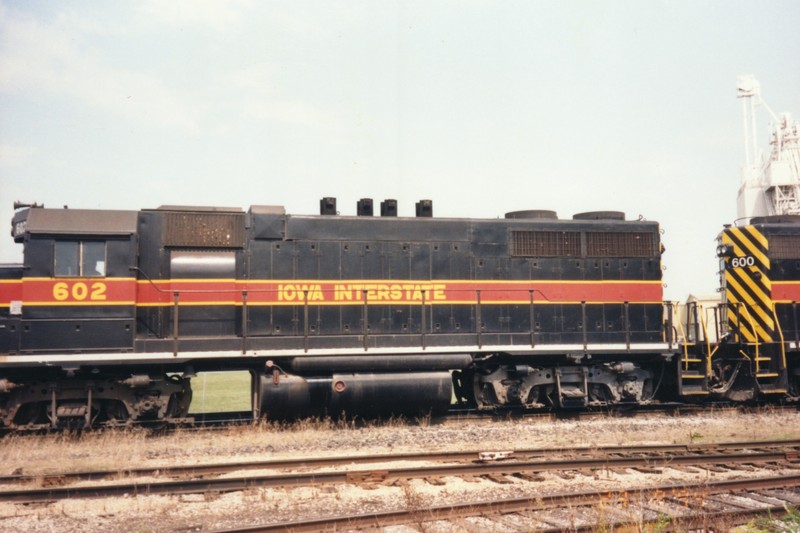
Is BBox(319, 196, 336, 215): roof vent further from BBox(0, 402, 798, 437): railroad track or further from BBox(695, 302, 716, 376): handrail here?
BBox(695, 302, 716, 376): handrail

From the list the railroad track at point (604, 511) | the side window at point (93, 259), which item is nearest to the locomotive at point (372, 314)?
the side window at point (93, 259)

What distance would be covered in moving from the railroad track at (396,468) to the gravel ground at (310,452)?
0.63 feet

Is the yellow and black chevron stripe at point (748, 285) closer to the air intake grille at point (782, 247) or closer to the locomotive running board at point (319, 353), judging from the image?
the air intake grille at point (782, 247)

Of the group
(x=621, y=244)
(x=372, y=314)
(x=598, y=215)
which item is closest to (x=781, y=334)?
(x=621, y=244)

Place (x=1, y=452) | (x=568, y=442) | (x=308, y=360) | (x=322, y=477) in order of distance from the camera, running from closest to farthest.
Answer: (x=322, y=477)
(x=1, y=452)
(x=568, y=442)
(x=308, y=360)

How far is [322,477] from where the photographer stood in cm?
764

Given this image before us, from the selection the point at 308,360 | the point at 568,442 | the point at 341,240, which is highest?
the point at 341,240

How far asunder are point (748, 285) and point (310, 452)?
10.3m

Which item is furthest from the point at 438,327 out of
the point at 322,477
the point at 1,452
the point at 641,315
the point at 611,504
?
the point at 1,452

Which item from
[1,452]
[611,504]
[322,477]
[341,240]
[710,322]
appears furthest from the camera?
[710,322]

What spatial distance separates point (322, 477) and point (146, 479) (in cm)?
215

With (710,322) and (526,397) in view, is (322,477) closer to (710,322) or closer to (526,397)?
(526,397)

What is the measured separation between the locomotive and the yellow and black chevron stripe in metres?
0.03

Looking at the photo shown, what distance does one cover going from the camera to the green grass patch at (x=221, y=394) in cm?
1802
